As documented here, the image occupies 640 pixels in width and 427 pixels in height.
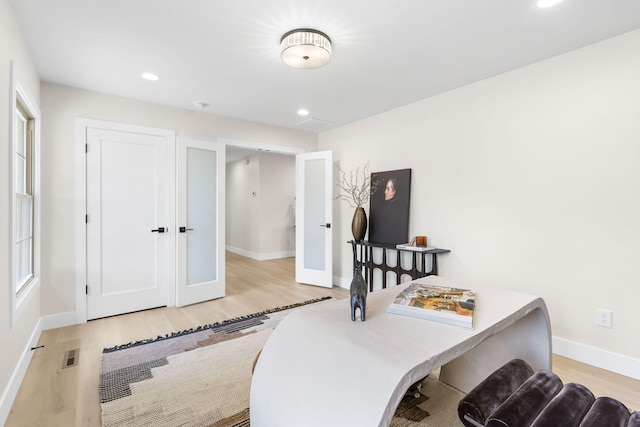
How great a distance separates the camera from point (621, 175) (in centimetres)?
219

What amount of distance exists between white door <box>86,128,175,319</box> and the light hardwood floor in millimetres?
270

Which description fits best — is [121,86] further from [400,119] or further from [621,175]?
[621,175]

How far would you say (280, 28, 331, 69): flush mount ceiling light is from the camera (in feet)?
6.83

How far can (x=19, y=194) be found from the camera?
94.0 inches

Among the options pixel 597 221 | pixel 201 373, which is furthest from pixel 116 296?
pixel 597 221

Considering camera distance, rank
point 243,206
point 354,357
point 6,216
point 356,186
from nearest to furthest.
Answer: point 354,357
point 6,216
point 356,186
point 243,206

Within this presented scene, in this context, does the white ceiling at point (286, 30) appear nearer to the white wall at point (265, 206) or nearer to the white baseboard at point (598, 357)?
the white baseboard at point (598, 357)

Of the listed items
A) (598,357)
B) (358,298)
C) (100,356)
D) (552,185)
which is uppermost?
(552,185)

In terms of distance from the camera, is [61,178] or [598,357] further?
[61,178]

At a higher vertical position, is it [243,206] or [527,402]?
[243,206]

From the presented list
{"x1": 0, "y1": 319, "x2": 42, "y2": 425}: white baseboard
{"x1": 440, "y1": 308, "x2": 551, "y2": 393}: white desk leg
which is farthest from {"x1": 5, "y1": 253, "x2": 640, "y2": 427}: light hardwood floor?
{"x1": 440, "y1": 308, "x2": 551, "y2": 393}: white desk leg

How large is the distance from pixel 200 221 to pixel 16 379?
2168mm

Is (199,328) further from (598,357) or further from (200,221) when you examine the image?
(598,357)

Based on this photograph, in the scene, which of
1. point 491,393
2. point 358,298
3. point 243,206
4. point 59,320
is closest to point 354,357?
point 358,298
